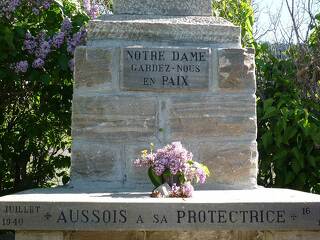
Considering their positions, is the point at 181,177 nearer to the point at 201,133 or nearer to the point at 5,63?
the point at 201,133

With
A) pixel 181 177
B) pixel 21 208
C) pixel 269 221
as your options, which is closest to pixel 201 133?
pixel 181 177

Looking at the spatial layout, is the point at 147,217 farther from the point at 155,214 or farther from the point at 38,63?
the point at 38,63

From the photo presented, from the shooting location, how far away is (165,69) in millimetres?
3639

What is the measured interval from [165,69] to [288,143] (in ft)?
5.04

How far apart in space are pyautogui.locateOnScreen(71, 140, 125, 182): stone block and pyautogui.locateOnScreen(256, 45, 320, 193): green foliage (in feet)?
5.15

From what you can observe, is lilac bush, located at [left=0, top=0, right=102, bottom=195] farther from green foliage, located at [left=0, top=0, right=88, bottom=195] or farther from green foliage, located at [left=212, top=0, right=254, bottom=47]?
green foliage, located at [left=212, top=0, right=254, bottom=47]

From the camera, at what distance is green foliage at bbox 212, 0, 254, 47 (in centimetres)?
549

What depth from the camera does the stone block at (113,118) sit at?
3.57 m

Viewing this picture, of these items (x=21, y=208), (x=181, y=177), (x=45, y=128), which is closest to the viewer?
(x=21, y=208)

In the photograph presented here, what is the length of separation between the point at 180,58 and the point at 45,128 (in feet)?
6.07

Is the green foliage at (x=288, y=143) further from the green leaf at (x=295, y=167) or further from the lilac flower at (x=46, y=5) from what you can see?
the lilac flower at (x=46, y=5)

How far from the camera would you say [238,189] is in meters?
3.60

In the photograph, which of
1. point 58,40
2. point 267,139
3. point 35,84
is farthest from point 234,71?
point 35,84

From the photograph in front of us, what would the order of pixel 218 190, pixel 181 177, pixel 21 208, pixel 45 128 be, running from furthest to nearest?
1. pixel 45 128
2. pixel 218 190
3. pixel 181 177
4. pixel 21 208
